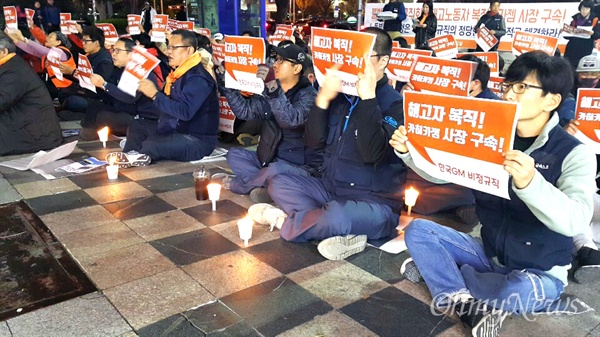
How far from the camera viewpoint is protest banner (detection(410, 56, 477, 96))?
4.45m

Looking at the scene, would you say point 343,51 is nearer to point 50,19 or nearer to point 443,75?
point 443,75

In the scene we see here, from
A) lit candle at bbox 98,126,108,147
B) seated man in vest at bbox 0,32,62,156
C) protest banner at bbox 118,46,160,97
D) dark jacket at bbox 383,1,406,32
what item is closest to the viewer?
protest banner at bbox 118,46,160,97

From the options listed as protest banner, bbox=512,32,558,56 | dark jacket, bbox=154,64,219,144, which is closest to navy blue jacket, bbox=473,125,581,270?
dark jacket, bbox=154,64,219,144

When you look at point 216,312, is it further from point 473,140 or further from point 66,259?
point 473,140

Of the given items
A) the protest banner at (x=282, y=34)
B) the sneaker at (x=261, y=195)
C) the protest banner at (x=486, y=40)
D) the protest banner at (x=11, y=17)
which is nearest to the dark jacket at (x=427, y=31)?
the protest banner at (x=486, y=40)

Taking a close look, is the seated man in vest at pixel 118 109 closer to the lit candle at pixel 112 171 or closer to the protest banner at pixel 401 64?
the lit candle at pixel 112 171

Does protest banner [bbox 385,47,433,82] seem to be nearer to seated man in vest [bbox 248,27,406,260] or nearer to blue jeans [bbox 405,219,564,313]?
seated man in vest [bbox 248,27,406,260]

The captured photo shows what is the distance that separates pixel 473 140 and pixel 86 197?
3650 millimetres

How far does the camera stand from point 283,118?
14.0ft

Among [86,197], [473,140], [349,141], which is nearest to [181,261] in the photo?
[349,141]

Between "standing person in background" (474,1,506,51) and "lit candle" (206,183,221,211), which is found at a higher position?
"standing person in background" (474,1,506,51)

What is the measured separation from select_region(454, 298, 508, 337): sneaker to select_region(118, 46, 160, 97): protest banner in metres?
3.82

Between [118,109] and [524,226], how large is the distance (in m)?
5.82

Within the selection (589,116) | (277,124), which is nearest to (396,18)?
(277,124)
